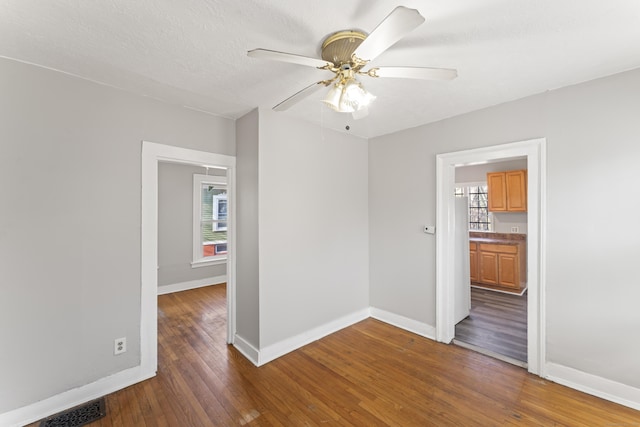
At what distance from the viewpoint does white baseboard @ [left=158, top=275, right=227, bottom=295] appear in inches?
186

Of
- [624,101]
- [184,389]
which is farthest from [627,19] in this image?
[184,389]

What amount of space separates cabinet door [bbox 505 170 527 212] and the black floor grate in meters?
6.03

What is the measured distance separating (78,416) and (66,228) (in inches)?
52.8

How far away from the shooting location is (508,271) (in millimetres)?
4668

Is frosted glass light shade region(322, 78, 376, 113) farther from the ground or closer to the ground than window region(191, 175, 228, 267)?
farther from the ground

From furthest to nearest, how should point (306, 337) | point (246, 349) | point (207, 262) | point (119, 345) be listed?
1. point (207, 262)
2. point (306, 337)
3. point (246, 349)
4. point (119, 345)

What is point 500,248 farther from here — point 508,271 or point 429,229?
point 429,229

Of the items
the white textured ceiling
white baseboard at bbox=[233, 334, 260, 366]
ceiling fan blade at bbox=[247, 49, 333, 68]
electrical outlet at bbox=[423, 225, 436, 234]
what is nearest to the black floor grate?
white baseboard at bbox=[233, 334, 260, 366]

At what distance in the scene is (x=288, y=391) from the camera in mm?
2170

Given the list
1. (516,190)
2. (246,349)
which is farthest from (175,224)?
(516,190)

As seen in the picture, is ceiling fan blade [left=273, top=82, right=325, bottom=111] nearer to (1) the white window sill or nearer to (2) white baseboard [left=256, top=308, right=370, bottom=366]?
(2) white baseboard [left=256, top=308, right=370, bottom=366]

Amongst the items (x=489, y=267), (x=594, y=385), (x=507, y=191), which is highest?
(x=507, y=191)

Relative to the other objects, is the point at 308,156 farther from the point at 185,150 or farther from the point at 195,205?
the point at 195,205

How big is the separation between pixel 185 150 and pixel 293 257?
1.51 m
